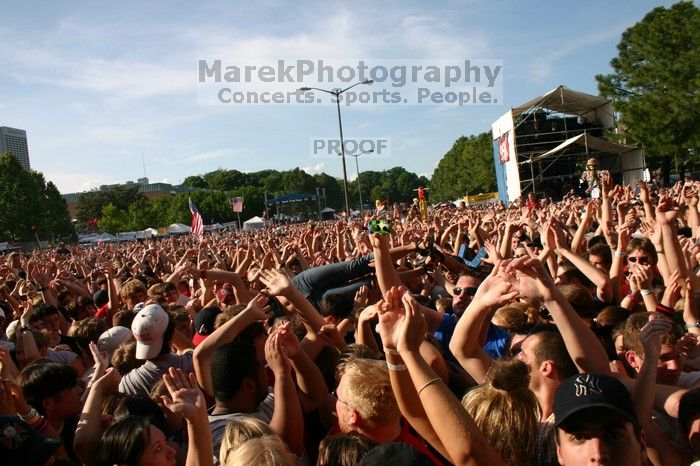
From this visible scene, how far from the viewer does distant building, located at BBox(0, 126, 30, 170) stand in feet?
557

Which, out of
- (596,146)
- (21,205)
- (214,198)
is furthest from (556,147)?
(214,198)

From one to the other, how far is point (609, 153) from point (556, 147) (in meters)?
3.31

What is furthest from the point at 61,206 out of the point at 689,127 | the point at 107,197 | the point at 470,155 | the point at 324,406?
the point at 324,406

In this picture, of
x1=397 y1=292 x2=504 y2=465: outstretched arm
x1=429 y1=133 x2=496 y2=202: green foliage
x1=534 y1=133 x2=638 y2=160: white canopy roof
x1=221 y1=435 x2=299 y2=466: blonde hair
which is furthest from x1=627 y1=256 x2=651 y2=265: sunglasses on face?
x1=429 y1=133 x2=496 y2=202: green foliage

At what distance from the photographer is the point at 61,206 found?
83875 mm

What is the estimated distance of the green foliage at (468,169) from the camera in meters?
82.4

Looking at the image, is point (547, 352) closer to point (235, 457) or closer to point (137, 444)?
point (235, 457)

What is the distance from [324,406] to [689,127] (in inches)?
1515

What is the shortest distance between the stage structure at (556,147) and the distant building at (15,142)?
16545cm

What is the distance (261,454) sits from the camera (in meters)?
2.31

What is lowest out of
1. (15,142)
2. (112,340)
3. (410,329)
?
(112,340)

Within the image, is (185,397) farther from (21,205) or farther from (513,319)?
(21,205)

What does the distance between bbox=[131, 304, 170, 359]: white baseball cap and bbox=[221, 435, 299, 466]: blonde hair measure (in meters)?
1.90

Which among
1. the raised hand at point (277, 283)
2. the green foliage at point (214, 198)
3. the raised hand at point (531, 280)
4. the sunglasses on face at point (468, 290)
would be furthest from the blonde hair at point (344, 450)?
the green foliage at point (214, 198)
